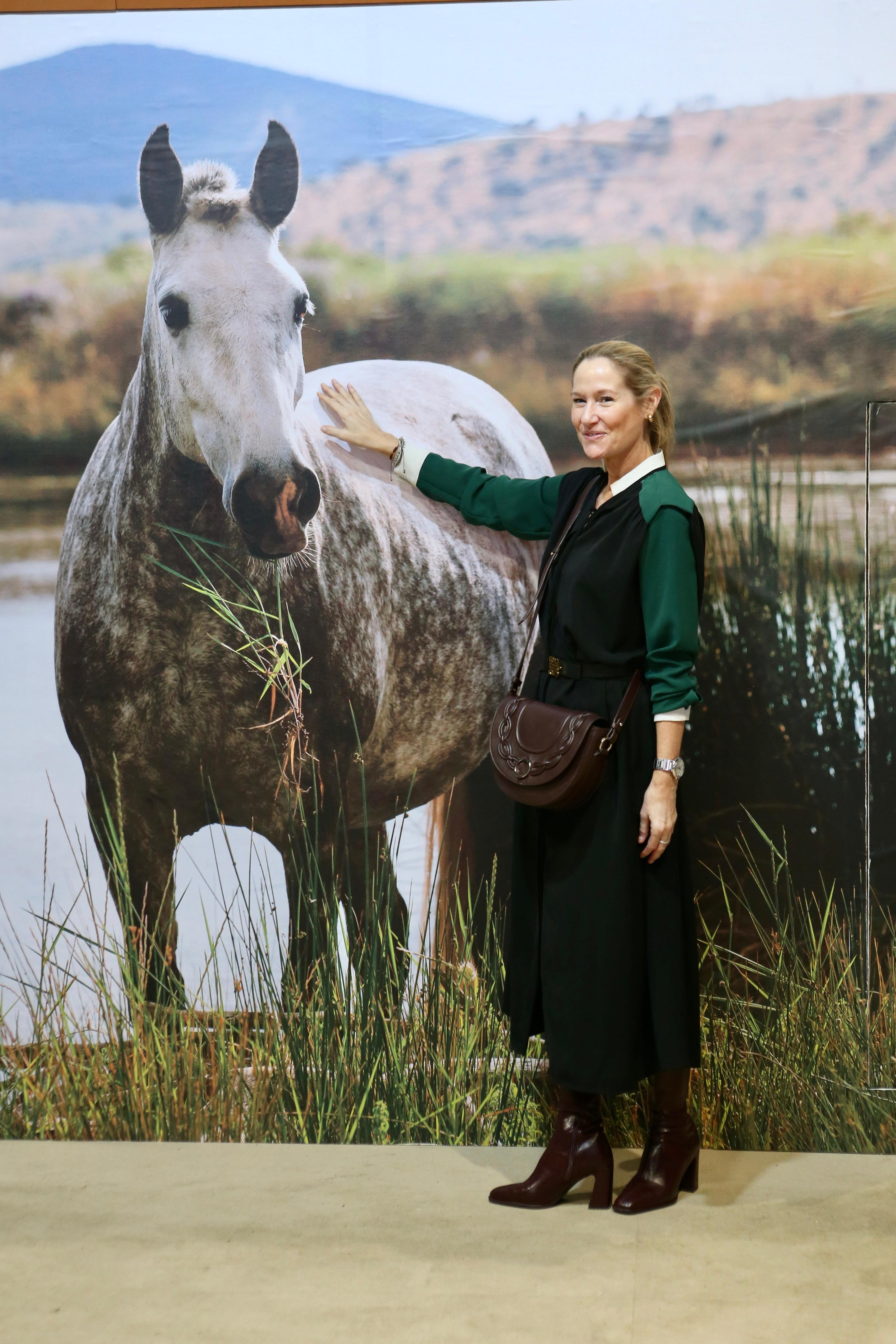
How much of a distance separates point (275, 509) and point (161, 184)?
0.89 meters

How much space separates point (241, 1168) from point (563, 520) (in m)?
1.72

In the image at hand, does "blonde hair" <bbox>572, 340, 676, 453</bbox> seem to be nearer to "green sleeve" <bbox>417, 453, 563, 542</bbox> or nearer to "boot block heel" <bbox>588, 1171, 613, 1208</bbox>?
"green sleeve" <bbox>417, 453, 563, 542</bbox>

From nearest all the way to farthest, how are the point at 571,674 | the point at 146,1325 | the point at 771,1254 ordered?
the point at 146,1325 < the point at 771,1254 < the point at 571,674

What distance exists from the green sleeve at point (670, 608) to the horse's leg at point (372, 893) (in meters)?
0.94

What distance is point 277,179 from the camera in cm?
279

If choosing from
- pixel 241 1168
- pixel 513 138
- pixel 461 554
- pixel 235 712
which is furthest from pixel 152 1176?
pixel 513 138

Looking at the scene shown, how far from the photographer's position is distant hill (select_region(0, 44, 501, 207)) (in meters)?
2.77

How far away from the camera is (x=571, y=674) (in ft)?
7.68

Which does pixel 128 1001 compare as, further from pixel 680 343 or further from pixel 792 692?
pixel 680 343

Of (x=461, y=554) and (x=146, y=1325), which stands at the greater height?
(x=461, y=554)

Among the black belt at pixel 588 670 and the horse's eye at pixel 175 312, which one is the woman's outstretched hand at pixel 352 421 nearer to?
the horse's eye at pixel 175 312

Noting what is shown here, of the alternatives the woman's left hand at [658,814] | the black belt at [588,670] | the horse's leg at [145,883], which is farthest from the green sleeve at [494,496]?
the horse's leg at [145,883]

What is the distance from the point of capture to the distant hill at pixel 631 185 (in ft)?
8.85

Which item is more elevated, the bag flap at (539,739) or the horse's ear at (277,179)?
the horse's ear at (277,179)
